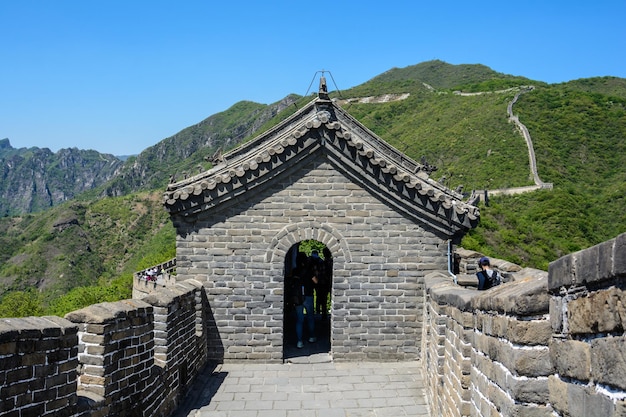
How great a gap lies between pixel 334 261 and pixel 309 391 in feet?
7.81

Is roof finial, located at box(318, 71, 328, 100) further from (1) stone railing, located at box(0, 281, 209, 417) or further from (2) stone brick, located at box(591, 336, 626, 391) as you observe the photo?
(2) stone brick, located at box(591, 336, 626, 391)

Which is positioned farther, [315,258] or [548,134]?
[548,134]

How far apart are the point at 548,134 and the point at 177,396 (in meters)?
50.6

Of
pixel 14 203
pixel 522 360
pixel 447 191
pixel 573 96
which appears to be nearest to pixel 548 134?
pixel 573 96

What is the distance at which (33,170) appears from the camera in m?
190

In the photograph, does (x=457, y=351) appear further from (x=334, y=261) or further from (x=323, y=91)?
(x=323, y=91)

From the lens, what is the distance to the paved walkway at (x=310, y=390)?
786 centimetres

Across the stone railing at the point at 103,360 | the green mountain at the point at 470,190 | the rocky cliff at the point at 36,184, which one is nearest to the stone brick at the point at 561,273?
the stone railing at the point at 103,360

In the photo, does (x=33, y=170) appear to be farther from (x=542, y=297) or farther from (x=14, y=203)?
(x=542, y=297)

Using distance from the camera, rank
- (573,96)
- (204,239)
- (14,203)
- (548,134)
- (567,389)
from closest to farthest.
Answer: (567,389), (204,239), (548,134), (573,96), (14,203)

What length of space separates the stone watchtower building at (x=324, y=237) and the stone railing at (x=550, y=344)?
385 cm

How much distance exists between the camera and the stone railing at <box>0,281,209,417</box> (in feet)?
14.0

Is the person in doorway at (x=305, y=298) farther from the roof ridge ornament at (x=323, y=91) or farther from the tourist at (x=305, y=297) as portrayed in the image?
the roof ridge ornament at (x=323, y=91)

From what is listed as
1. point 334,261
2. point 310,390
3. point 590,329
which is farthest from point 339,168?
point 590,329
